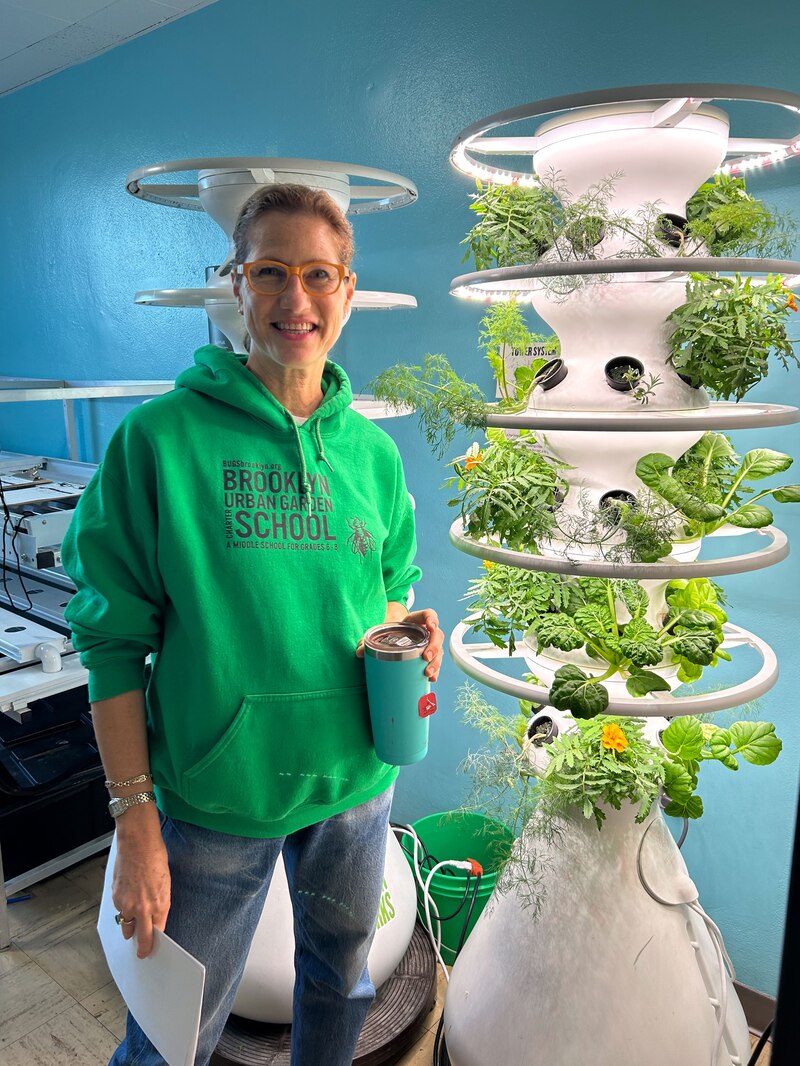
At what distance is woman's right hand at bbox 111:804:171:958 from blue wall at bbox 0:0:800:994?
3.99 ft

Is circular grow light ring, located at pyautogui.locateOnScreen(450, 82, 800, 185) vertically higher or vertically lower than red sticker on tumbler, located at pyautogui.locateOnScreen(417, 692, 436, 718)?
higher

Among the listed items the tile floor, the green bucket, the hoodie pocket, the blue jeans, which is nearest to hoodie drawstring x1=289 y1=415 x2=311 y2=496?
the hoodie pocket

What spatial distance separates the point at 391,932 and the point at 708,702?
3.14 ft

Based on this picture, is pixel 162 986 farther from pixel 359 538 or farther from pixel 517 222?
pixel 517 222

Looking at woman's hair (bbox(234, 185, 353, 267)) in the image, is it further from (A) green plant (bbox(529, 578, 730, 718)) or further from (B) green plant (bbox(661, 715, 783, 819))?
(B) green plant (bbox(661, 715, 783, 819))

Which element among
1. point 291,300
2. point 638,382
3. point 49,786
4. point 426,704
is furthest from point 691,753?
point 49,786

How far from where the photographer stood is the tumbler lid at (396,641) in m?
1.11

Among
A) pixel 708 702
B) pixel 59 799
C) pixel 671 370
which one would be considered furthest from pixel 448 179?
pixel 59 799

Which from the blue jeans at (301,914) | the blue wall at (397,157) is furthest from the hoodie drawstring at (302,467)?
the blue wall at (397,157)

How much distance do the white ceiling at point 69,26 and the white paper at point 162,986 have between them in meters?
2.35

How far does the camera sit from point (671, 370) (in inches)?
49.6

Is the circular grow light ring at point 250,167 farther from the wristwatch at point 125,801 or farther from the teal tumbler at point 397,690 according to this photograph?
the wristwatch at point 125,801

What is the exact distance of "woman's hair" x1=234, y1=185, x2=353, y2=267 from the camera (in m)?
1.08

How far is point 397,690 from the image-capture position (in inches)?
44.3
